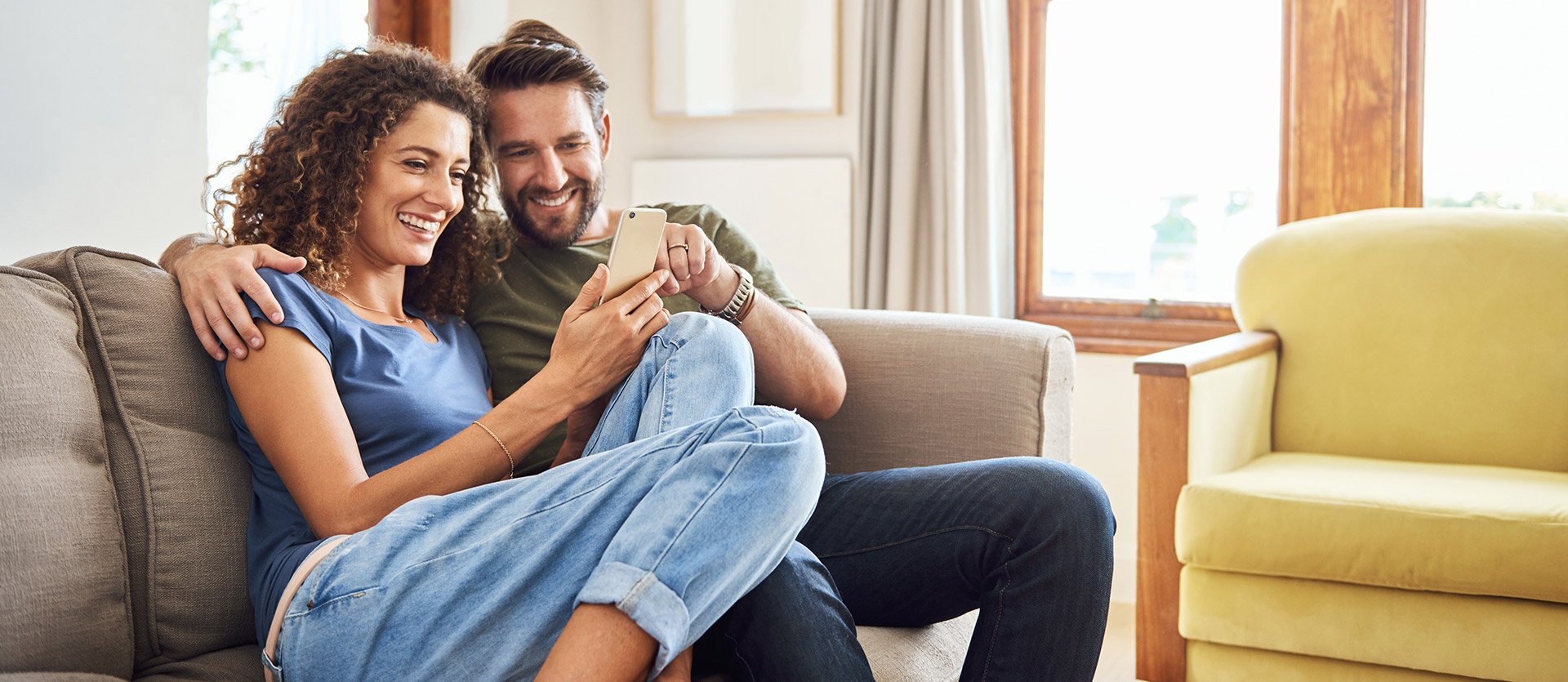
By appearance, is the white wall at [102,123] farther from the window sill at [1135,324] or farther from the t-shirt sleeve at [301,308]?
the window sill at [1135,324]

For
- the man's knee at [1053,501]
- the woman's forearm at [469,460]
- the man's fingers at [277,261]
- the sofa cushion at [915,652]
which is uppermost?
the man's fingers at [277,261]

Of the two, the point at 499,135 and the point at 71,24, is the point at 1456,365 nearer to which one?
the point at 499,135

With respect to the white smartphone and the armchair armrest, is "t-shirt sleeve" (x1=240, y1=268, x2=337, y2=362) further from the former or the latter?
the armchair armrest

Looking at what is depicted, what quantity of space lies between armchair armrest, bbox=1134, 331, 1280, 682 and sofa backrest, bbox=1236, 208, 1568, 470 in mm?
258

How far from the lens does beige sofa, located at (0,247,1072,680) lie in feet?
3.57

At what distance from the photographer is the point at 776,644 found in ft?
3.73

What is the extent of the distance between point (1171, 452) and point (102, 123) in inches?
79.3

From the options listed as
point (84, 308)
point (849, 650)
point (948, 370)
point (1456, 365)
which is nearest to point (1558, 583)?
point (1456, 365)

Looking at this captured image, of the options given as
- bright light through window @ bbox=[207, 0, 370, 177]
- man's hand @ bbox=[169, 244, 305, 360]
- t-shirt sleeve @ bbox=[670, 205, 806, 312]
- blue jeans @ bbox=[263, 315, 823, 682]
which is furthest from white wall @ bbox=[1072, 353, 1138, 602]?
man's hand @ bbox=[169, 244, 305, 360]

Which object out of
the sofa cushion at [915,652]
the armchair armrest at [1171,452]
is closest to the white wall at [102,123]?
the sofa cushion at [915,652]

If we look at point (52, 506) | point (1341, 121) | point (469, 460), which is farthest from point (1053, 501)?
point (1341, 121)

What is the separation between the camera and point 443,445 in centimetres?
124

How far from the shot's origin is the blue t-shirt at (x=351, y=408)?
1216 millimetres

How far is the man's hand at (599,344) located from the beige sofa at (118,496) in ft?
1.22
